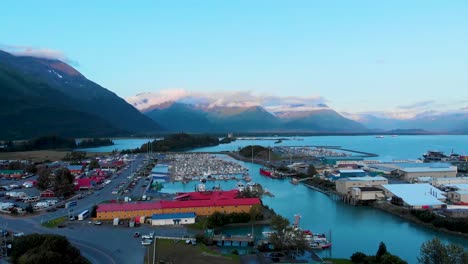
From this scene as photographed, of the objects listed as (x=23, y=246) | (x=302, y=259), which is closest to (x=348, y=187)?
(x=302, y=259)

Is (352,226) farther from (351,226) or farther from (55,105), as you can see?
(55,105)

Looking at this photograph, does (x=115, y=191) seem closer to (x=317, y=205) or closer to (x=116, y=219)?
(x=116, y=219)

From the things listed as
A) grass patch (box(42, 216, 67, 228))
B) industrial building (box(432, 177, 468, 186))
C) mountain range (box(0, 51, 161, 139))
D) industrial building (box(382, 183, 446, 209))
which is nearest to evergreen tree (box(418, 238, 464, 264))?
industrial building (box(382, 183, 446, 209))

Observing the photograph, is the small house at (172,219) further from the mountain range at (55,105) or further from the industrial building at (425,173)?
the mountain range at (55,105)

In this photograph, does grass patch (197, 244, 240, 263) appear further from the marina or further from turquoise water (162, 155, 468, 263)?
the marina

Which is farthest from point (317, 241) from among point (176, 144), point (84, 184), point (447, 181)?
point (176, 144)

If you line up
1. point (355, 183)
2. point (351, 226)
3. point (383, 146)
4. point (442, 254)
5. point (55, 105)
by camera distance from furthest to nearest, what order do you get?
1. point (55, 105)
2. point (383, 146)
3. point (355, 183)
4. point (351, 226)
5. point (442, 254)

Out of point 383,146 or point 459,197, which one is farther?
point 383,146
